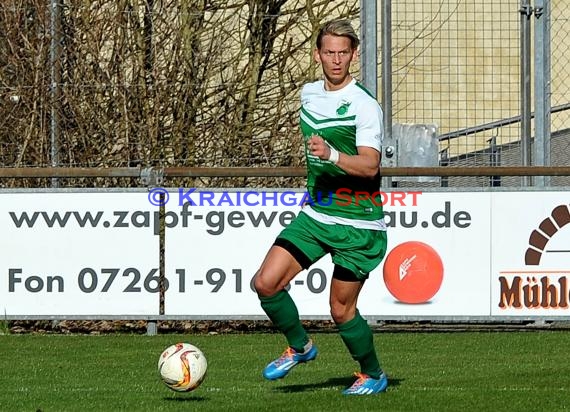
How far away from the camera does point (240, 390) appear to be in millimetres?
8156

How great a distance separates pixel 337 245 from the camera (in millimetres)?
7504

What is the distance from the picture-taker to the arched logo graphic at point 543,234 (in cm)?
1220

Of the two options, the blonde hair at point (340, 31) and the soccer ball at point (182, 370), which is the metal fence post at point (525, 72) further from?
the soccer ball at point (182, 370)

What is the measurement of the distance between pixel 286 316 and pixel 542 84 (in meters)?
6.41

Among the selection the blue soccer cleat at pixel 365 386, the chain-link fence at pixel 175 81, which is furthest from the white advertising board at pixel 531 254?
the blue soccer cleat at pixel 365 386

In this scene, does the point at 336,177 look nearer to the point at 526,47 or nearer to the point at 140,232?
the point at 140,232

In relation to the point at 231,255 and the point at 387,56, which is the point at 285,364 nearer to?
the point at 231,255

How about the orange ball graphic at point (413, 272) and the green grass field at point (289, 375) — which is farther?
the orange ball graphic at point (413, 272)

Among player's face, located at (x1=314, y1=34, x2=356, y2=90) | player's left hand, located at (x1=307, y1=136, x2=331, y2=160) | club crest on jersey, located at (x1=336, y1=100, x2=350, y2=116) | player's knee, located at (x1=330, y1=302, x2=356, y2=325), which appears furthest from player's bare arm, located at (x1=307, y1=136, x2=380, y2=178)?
player's knee, located at (x1=330, y1=302, x2=356, y2=325)

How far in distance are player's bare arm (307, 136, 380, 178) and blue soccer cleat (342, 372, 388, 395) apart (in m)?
1.27

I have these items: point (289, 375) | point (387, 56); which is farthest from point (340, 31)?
point (387, 56)

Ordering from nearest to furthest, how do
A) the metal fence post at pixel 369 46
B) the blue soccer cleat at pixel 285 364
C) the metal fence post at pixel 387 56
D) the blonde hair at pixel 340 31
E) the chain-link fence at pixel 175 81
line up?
the blonde hair at pixel 340 31
the blue soccer cleat at pixel 285 364
the metal fence post at pixel 369 46
the metal fence post at pixel 387 56
the chain-link fence at pixel 175 81

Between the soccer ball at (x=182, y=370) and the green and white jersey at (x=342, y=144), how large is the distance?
1046 mm

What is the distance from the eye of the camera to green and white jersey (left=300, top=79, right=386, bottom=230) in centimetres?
726
